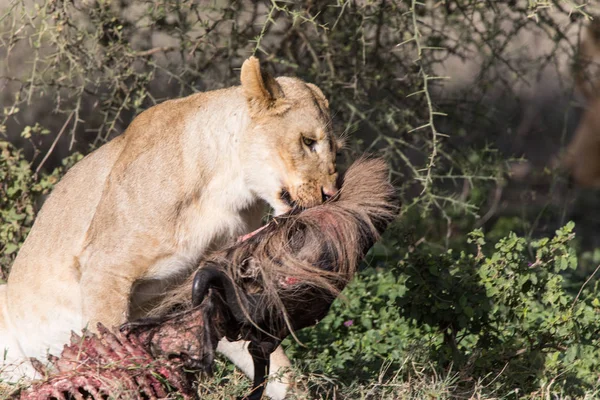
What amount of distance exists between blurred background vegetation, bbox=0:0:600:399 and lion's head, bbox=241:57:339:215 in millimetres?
574

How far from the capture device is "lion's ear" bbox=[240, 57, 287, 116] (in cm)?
340

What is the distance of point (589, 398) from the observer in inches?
142

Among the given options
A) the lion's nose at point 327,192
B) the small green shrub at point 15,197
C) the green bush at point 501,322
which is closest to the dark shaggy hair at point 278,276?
the lion's nose at point 327,192

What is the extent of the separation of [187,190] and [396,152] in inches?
105

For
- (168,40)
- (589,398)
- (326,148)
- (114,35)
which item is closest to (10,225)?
(114,35)

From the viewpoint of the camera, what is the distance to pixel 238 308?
2.79 metres

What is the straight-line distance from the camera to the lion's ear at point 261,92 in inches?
134

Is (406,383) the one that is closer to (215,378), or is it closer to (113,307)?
(215,378)

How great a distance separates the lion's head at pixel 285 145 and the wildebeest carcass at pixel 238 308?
0.19 meters

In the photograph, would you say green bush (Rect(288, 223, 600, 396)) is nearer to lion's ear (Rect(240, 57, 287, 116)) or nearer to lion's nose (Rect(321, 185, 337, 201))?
lion's nose (Rect(321, 185, 337, 201))

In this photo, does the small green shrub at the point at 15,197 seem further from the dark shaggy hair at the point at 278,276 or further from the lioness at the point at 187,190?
the dark shaggy hair at the point at 278,276

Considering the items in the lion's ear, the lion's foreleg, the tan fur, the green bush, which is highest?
the lion's ear

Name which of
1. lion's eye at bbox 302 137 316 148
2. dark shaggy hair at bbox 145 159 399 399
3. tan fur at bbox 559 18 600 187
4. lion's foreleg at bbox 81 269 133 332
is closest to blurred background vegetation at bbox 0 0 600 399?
tan fur at bbox 559 18 600 187

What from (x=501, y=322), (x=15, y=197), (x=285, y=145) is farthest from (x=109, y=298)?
(x=15, y=197)
